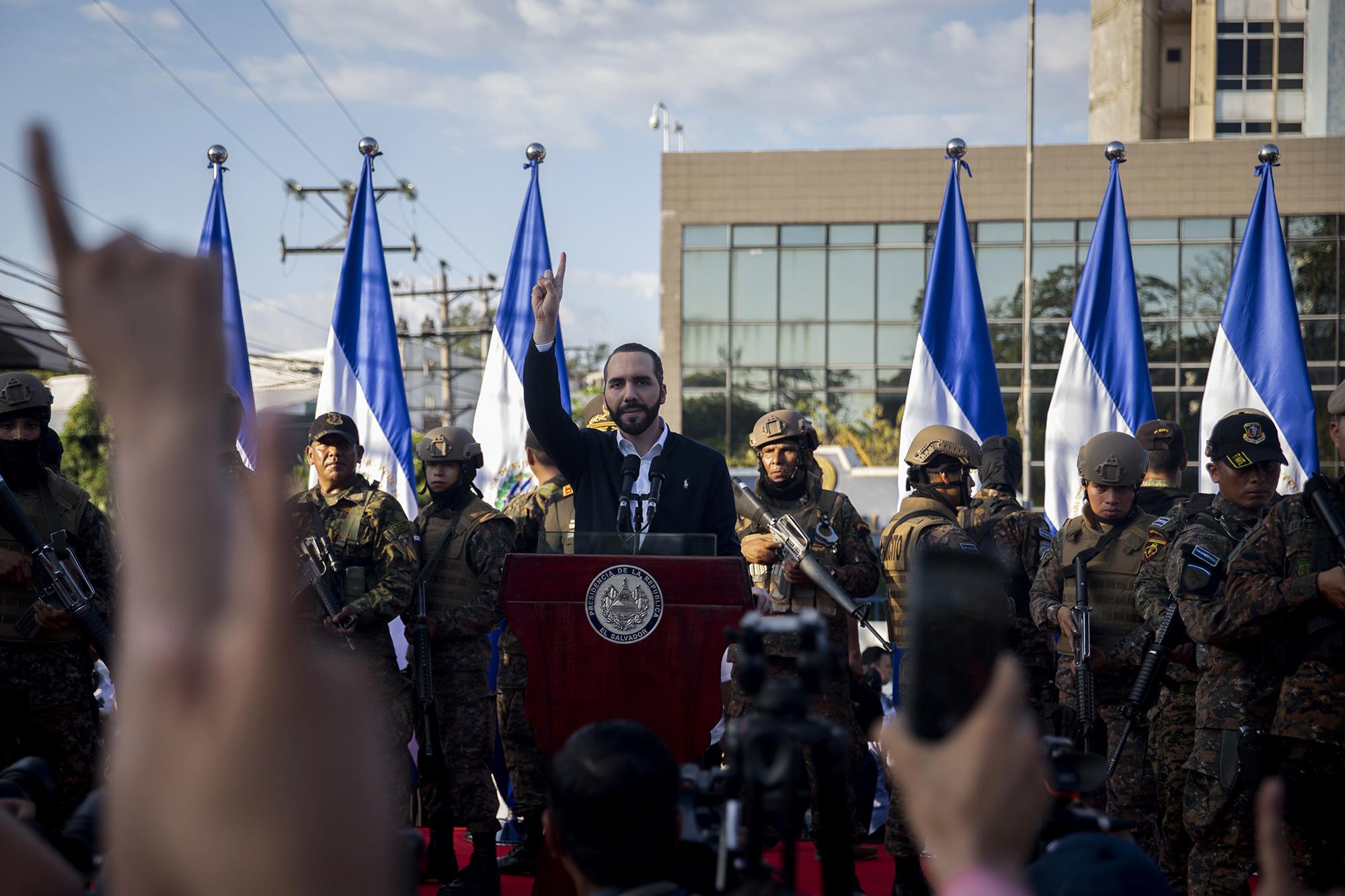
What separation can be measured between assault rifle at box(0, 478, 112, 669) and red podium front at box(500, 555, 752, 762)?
107 inches

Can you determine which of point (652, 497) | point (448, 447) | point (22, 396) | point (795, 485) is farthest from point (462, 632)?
point (652, 497)

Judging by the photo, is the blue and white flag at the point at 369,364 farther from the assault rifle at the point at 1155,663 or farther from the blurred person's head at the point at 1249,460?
the blurred person's head at the point at 1249,460

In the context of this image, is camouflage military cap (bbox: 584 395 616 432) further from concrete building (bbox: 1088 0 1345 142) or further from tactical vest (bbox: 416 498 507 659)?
concrete building (bbox: 1088 0 1345 142)

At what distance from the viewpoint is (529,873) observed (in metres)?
6.68

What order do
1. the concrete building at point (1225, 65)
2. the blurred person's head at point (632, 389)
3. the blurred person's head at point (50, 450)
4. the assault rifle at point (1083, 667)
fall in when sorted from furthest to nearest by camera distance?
the concrete building at point (1225, 65)
the assault rifle at point (1083, 667)
the blurred person's head at point (50, 450)
the blurred person's head at point (632, 389)

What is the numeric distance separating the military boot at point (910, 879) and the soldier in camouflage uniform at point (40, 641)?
3.83 metres

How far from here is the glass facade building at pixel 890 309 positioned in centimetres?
3438

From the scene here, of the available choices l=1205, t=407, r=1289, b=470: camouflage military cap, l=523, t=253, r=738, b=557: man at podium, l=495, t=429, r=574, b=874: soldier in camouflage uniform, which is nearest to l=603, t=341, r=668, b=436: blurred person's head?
l=523, t=253, r=738, b=557: man at podium

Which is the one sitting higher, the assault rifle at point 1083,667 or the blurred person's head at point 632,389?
the blurred person's head at point 632,389

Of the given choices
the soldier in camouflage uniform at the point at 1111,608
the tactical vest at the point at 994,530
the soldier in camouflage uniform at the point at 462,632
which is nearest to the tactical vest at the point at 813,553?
the tactical vest at the point at 994,530

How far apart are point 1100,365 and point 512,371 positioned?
17.0 ft

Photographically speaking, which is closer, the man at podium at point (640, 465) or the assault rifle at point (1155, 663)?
the man at podium at point (640, 465)

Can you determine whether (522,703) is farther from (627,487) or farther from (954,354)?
(954,354)

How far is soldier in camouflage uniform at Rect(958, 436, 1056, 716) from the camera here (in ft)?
23.5
